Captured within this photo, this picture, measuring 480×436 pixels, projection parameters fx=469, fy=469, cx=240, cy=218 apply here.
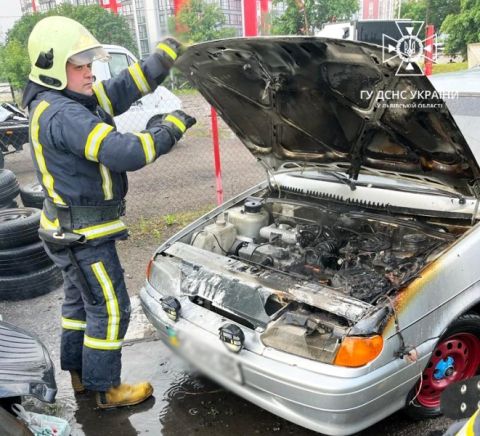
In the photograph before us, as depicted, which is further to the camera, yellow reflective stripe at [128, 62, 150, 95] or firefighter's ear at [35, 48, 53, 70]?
yellow reflective stripe at [128, 62, 150, 95]

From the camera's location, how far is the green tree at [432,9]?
72.6 feet

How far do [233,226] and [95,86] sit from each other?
128cm

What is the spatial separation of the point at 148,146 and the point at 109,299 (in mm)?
943

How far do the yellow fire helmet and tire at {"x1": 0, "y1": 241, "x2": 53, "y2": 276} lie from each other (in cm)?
190

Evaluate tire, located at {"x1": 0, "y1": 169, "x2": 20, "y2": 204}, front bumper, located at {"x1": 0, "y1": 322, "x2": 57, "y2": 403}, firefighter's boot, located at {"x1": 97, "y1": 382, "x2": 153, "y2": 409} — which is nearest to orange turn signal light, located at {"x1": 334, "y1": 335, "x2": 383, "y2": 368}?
front bumper, located at {"x1": 0, "y1": 322, "x2": 57, "y2": 403}

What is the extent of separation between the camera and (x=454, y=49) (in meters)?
19.9

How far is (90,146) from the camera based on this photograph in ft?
7.72

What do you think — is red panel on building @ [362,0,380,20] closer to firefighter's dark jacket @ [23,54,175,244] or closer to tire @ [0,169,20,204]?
tire @ [0,169,20,204]

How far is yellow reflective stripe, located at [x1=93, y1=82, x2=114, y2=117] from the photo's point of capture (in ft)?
A: 9.62

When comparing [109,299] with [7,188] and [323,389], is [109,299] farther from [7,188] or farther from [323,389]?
[7,188]

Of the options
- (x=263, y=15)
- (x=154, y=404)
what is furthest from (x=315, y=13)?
(x=154, y=404)

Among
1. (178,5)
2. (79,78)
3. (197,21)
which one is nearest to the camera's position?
(79,78)

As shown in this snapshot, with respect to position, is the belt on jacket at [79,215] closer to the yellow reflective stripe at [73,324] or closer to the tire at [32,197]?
the yellow reflective stripe at [73,324]

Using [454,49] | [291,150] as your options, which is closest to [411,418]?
[291,150]
